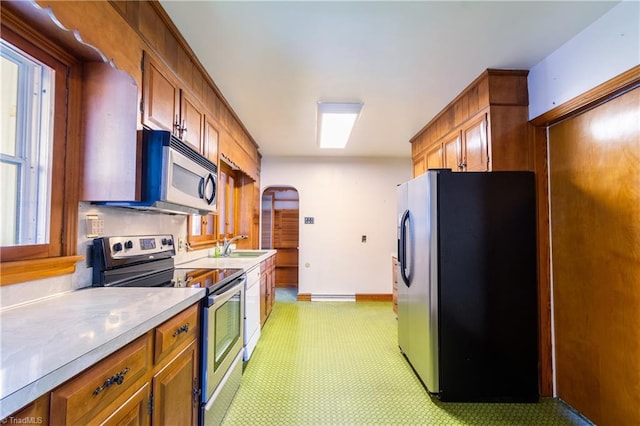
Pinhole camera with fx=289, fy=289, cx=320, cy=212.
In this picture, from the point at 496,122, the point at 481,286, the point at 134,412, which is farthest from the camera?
the point at 496,122

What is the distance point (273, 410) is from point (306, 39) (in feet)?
8.02

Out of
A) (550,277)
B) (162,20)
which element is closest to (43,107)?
(162,20)

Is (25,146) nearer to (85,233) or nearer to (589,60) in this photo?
(85,233)

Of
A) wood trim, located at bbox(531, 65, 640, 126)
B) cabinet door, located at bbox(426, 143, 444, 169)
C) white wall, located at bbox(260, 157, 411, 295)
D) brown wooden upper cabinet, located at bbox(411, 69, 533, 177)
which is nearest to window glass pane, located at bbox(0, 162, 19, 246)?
brown wooden upper cabinet, located at bbox(411, 69, 533, 177)

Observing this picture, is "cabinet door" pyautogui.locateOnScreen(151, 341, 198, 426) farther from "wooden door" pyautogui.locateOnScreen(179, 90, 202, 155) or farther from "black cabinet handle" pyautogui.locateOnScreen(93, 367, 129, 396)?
"wooden door" pyautogui.locateOnScreen(179, 90, 202, 155)

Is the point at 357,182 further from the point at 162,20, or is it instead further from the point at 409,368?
the point at 162,20

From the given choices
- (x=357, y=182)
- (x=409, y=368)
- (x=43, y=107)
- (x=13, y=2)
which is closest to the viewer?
(x=13, y=2)

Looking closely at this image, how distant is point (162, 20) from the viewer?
1667mm

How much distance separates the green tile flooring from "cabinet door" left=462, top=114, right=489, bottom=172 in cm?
174

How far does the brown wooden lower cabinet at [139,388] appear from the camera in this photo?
2.31 feet

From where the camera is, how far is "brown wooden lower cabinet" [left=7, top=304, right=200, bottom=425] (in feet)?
2.31

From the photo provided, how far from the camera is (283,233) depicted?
6.21 metres

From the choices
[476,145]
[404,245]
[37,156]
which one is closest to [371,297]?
[404,245]

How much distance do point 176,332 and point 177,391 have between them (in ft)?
0.86
